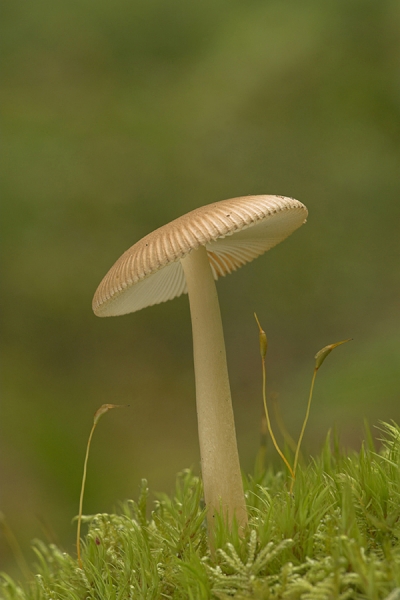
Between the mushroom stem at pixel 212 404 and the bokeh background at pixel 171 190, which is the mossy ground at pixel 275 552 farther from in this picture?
the bokeh background at pixel 171 190

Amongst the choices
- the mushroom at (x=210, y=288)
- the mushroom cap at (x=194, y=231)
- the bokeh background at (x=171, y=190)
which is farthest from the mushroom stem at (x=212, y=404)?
the bokeh background at (x=171, y=190)

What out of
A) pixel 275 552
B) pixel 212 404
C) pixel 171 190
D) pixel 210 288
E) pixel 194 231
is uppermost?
pixel 171 190

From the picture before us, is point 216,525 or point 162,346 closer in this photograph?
point 216,525

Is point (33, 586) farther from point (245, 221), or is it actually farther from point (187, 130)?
point (187, 130)

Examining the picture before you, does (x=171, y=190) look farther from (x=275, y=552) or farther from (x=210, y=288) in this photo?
(x=275, y=552)

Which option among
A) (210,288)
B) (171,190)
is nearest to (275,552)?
(210,288)

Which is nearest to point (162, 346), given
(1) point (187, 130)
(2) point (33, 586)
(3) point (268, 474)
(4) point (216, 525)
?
(1) point (187, 130)

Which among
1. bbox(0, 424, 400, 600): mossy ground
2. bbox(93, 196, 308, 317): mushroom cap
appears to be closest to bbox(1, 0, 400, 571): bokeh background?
bbox(0, 424, 400, 600): mossy ground
